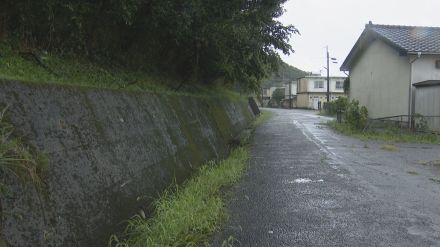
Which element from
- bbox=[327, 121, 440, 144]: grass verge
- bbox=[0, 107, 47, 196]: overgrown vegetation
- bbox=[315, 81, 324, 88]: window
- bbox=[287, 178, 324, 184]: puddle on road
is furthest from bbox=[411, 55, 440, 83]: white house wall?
bbox=[315, 81, 324, 88]: window

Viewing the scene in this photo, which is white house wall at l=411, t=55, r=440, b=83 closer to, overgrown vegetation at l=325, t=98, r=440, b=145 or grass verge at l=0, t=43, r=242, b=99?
overgrown vegetation at l=325, t=98, r=440, b=145

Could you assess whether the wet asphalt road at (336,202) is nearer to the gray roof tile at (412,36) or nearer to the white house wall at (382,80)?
the white house wall at (382,80)

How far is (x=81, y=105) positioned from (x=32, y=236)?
201 cm

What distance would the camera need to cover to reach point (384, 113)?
21.5 metres

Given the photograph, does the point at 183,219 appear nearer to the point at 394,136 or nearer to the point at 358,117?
the point at 394,136

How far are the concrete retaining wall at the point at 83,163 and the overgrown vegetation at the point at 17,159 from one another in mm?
65

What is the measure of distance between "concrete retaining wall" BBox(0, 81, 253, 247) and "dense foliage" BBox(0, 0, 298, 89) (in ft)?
5.70

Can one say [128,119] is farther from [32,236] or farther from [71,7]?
[32,236]

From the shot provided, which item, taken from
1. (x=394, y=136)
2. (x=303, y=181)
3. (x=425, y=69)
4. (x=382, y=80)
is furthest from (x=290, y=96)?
(x=303, y=181)

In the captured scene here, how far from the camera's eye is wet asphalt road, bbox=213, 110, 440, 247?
4.70m

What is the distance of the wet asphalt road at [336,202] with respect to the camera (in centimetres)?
470

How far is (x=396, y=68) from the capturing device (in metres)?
20.2

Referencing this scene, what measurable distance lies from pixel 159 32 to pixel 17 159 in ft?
24.6

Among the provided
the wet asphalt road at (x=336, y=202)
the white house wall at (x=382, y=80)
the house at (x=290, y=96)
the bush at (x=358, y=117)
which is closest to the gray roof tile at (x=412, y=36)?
the white house wall at (x=382, y=80)
